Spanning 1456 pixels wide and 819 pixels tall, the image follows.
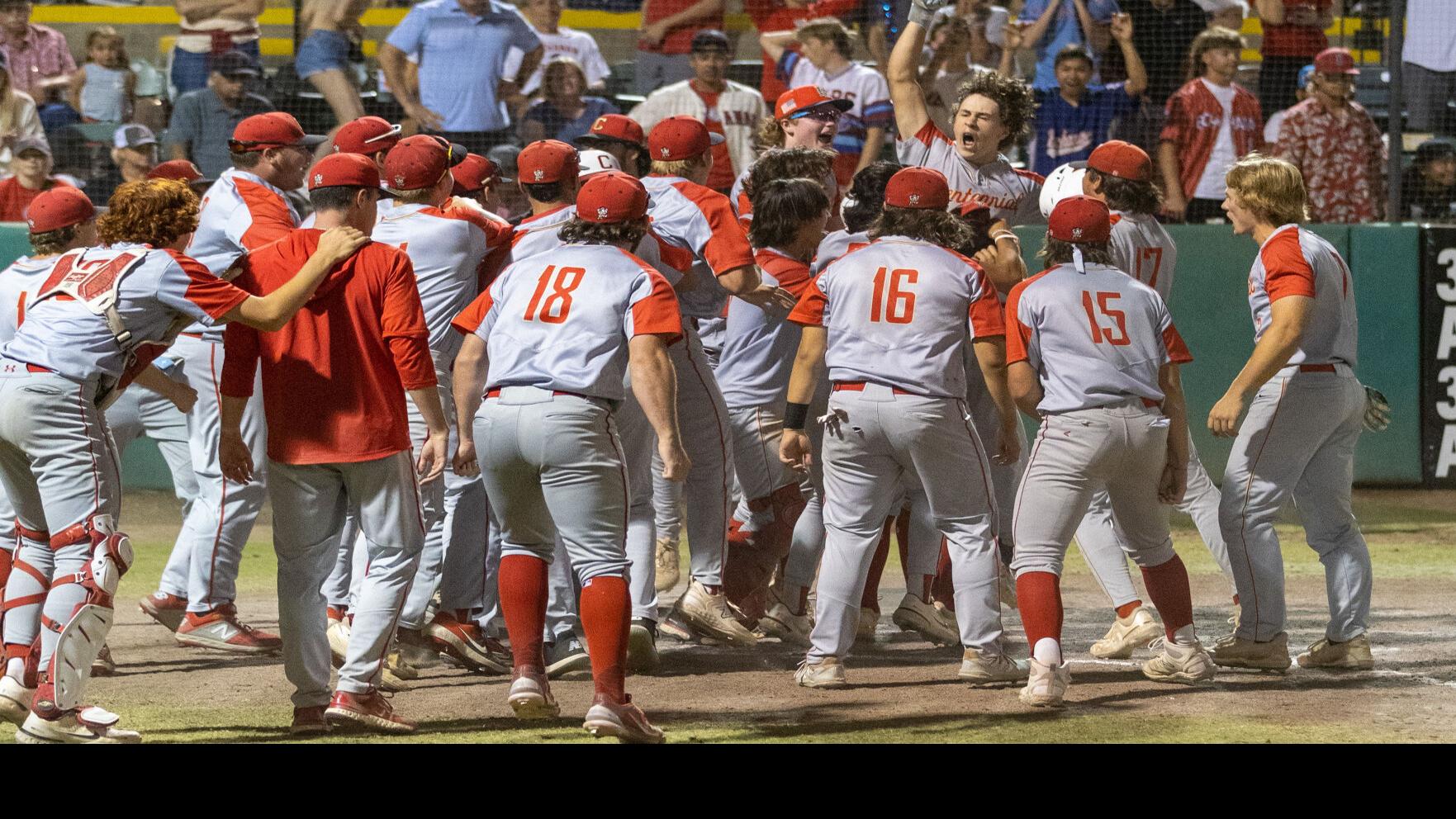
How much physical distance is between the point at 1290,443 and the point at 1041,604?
1326 millimetres

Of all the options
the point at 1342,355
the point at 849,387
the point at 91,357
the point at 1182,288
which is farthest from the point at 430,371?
the point at 1182,288

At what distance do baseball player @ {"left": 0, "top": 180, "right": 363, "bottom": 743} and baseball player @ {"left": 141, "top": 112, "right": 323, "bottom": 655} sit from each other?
120 centimetres

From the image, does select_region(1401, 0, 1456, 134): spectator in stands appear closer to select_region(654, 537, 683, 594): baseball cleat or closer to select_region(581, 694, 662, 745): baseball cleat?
Result: select_region(654, 537, 683, 594): baseball cleat

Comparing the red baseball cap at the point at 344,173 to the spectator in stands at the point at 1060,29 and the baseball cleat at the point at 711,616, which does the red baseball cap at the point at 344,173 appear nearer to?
the baseball cleat at the point at 711,616

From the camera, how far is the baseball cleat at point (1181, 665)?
6293mm

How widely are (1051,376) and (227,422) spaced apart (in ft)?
9.28

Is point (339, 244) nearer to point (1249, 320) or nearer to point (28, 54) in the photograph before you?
point (1249, 320)

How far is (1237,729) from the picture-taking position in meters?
5.57

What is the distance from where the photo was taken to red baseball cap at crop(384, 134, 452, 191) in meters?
6.29

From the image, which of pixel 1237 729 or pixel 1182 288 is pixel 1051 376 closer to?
pixel 1237 729

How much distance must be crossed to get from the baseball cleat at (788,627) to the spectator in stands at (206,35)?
6163mm

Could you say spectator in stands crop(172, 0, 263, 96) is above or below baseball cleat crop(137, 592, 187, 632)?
above

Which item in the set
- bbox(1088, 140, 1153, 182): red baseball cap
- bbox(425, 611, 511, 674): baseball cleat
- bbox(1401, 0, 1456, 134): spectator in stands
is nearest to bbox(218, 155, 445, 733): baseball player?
bbox(425, 611, 511, 674): baseball cleat

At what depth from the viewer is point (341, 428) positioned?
5332 mm
